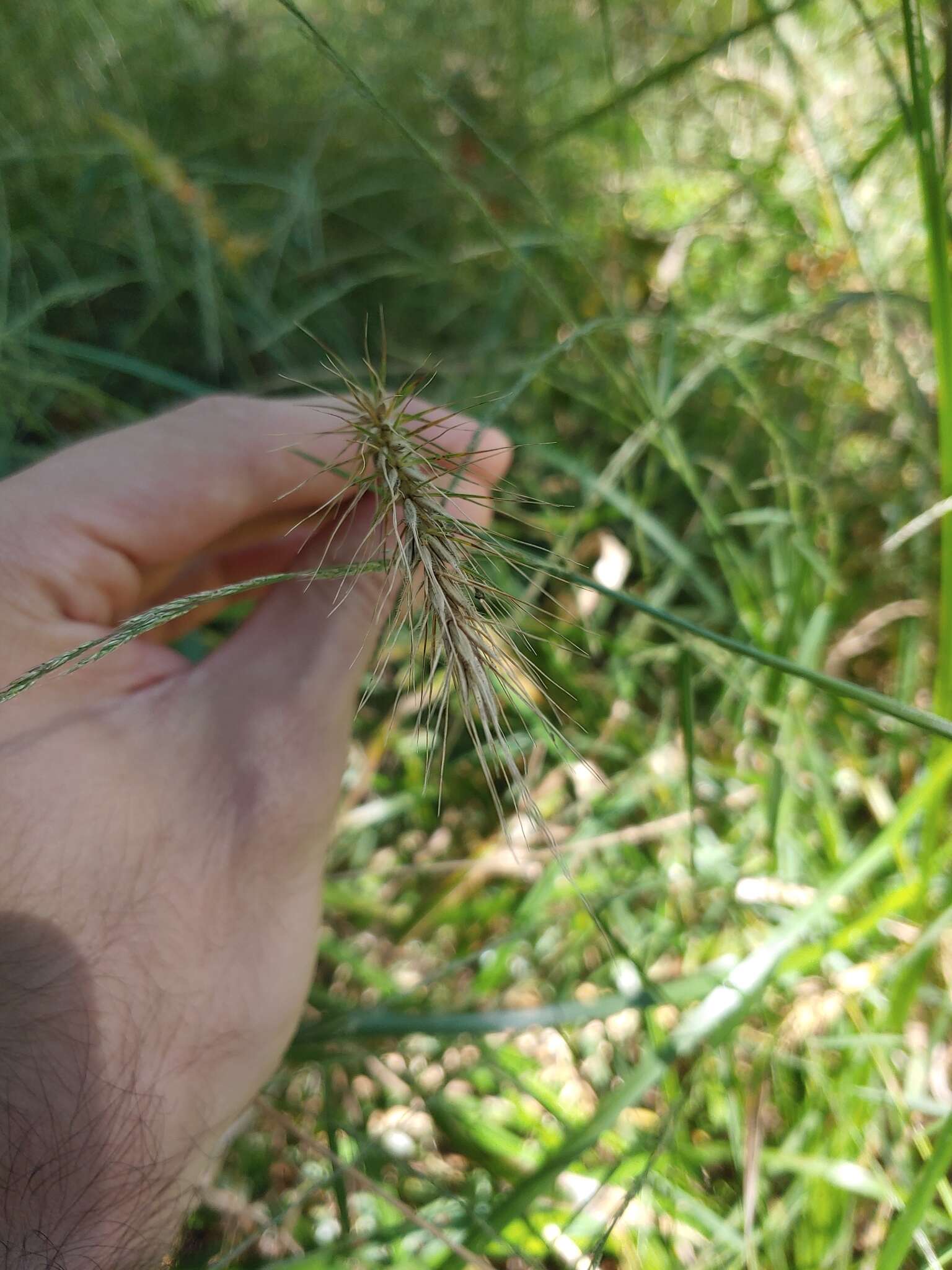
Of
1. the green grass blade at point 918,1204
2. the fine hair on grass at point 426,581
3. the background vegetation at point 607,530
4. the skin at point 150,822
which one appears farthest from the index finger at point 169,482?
the green grass blade at point 918,1204

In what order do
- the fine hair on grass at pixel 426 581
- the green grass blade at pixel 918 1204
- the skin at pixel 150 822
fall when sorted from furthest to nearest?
the skin at pixel 150 822 → the green grass blade at pixel 918 1204 → the fine hair on grass at pixel 426 581

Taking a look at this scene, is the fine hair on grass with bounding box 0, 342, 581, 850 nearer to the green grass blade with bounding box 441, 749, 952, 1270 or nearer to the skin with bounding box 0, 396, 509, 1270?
the skin with bounding box 0, 396, 509, 1270

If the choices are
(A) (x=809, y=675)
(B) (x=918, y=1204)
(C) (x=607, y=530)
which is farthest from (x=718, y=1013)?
(C) (x=607, y=530)

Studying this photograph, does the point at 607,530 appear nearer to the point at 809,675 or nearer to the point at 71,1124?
the point at 809,675

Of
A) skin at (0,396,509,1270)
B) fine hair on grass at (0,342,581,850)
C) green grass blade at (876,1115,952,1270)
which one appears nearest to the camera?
fine hair on grass at (0,342,581,850)

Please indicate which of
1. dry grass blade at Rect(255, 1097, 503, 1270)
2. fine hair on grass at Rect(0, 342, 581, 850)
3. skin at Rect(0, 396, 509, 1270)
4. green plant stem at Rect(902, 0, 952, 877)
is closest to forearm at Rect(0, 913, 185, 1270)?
skin at Rect(0, 396, 509, 1270)

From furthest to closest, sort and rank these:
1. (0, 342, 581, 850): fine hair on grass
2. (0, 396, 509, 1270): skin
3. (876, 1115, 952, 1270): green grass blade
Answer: (0, 396, 509, 1270): skin → (876, 1115, 952, 1270): green grass blade → (0, 342, 581, 850): fine hair on grass

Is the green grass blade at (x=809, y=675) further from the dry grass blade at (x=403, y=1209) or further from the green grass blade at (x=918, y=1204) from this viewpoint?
the dry grass blade at (x=403, y=1209)
